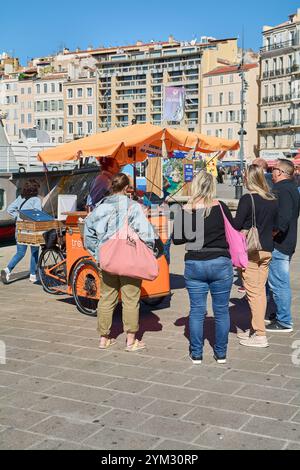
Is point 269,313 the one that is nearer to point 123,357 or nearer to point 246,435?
point 123,357

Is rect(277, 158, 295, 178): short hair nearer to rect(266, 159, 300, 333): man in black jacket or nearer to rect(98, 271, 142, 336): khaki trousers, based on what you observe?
rect(266, 159, 300, 333): man in black jacket

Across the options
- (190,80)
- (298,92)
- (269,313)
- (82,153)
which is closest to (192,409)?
(269,313)

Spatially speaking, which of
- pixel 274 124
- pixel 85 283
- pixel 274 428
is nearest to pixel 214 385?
pixel 274 428

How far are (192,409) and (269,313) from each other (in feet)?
11.3

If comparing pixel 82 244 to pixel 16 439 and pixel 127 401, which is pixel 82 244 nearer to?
pixel 127 401

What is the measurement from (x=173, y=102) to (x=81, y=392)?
27.4m

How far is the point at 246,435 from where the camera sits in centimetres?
435

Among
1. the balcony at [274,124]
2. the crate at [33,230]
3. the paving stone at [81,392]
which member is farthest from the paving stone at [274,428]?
the balcony at [274,124]

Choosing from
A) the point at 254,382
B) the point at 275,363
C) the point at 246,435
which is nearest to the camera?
the point at 246,435

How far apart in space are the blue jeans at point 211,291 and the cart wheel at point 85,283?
85.0 inches

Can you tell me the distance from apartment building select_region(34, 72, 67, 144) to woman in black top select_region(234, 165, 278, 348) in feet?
371

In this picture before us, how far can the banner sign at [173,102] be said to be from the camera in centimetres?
3119

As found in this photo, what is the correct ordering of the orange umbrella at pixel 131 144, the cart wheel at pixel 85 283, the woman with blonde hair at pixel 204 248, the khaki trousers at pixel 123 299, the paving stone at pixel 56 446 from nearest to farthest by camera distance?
the paving stone at pixel 56 446 → the woman with blonde hair at pixel 204 248 → the khaki trousers at pixel 123 299 → the cart wheel at pixel 85 283 → the orange umbrella at pixel 131 144

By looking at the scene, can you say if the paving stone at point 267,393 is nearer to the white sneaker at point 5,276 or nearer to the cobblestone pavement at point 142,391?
the cobblestone pavement at point 142,391
